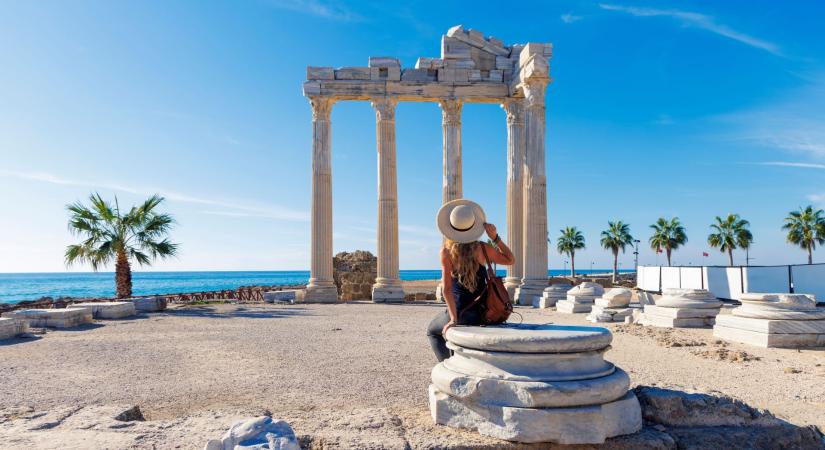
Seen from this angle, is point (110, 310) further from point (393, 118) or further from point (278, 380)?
point (393, 118)

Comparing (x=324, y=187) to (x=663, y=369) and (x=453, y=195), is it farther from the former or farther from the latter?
(x=663, y=369)

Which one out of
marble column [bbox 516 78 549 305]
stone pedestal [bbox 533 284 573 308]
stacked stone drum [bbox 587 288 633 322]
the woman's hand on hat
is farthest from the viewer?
marble column [bbox 516 78 549 305]

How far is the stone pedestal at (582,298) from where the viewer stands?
691 inches

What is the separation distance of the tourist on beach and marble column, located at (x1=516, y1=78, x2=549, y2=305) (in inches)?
668

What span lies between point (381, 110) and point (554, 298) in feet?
35.9

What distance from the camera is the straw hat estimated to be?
5375 millimetres

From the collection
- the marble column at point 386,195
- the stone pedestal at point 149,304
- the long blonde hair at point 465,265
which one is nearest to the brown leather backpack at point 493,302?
the long blonde hair at point 465,265

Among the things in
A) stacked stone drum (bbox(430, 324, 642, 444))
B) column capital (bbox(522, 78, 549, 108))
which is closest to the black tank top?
stacked stone drum (bbox(430, 324, 642, 444))

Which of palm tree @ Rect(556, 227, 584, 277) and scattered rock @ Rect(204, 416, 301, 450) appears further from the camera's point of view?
palm tree @ Rect(556, 227, 584, 277)

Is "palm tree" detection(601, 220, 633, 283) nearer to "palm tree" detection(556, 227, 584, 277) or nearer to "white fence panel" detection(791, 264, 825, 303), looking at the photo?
"palm tree" detection(556, 227, 584, 277)

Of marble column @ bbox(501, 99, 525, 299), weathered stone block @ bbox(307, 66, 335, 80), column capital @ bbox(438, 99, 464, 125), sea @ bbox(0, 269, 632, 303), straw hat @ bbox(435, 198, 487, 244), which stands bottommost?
sea @ bbox(0, 269, 632, 303)

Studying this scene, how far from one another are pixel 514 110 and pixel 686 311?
13204 mm

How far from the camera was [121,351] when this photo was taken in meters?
9.87

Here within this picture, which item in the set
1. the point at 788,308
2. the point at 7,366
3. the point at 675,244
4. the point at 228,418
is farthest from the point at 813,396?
the point at 675,244
